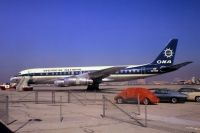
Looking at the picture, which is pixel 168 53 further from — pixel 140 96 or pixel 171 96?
pixel 140 96

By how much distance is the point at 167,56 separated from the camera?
56.8m

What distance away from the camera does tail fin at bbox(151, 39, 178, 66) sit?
56.5 metres

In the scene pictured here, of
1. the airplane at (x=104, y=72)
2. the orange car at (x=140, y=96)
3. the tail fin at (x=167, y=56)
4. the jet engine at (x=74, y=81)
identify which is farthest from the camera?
the tail fin at (x=167, y=56)

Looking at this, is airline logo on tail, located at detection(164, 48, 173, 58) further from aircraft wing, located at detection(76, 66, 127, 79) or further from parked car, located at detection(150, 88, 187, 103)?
parked car, located at detection(150, 88, 187, 103)

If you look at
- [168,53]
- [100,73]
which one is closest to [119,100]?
[100,73]

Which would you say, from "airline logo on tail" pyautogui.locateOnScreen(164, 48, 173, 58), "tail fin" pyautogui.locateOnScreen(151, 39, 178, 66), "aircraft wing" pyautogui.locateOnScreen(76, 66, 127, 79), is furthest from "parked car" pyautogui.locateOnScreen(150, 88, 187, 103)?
"airline logo on tail" pyautogui.locateOnScreen(164, 48, 173, 58)

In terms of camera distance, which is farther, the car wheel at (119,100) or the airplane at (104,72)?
the airplane at (104,72)

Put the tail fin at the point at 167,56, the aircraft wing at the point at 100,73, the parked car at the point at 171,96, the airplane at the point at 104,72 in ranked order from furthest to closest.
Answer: the tail fin at the point at 167,56 → the airplane at the point at 104,72 → the aircraft wing at the point at 100,73 → the parked car at the point at 171,96

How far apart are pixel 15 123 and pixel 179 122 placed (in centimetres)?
792

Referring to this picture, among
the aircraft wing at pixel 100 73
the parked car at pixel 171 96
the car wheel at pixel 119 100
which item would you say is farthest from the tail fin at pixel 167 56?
the car wheel at pixel 119 100

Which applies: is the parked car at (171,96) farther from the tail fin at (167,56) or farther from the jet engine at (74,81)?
the tail fin at (167,56)

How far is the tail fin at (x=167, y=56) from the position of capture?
5647cm

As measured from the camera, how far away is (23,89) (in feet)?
182

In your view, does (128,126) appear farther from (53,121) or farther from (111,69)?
(111,69)
